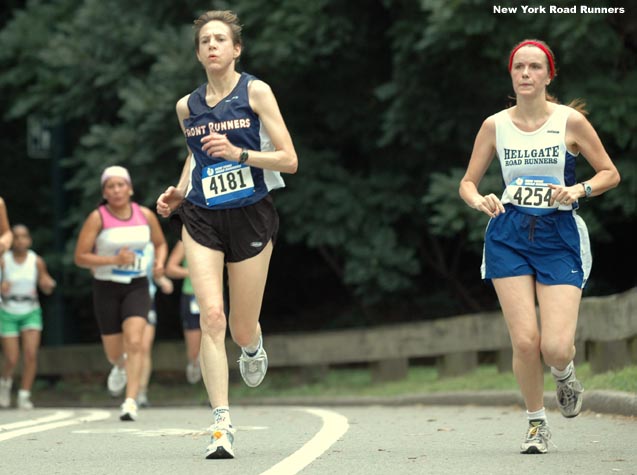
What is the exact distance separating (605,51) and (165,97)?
5.50m

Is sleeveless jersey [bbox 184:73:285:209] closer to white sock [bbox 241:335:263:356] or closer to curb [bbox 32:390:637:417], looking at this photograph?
white sock [bbox 241:335:263:356]

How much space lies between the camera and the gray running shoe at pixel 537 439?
26.3 feet

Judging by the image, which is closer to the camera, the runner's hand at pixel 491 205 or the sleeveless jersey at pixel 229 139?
the runner's hand at pixel 491 205

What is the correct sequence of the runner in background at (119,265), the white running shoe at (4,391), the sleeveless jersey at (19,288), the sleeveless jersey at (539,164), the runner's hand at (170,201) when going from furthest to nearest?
1. the white running shoe at (4,391)
2. the sleeveless jersey at (19,288)
3. the runner in background at (119,265)
4. the runner's hand at (170,201)
5. the sleeveless jersey at (539,164)

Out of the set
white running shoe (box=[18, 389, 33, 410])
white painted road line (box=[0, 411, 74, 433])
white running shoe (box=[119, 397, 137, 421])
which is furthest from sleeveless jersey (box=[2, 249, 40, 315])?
white running shoe (box=[119, 397, 137, 421])

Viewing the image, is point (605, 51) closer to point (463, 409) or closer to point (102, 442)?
point (463, 409)

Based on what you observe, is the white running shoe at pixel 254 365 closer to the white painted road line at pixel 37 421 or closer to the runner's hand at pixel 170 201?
the runner's hand at pixel 170 201

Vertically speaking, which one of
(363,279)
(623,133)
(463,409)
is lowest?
(463,409)

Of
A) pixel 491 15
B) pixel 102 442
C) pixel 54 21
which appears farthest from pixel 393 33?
pixel 102 442

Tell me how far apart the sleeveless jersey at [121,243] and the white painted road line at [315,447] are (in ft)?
7.08

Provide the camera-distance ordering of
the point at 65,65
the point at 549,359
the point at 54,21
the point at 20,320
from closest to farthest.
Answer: the point at 549,359 → the point at 20,320 → the point at 65,65 → the point at 54,21

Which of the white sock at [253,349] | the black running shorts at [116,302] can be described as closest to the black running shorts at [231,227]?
the white sock at [253,349]

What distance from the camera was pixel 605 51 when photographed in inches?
628

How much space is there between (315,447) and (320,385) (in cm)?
1088
